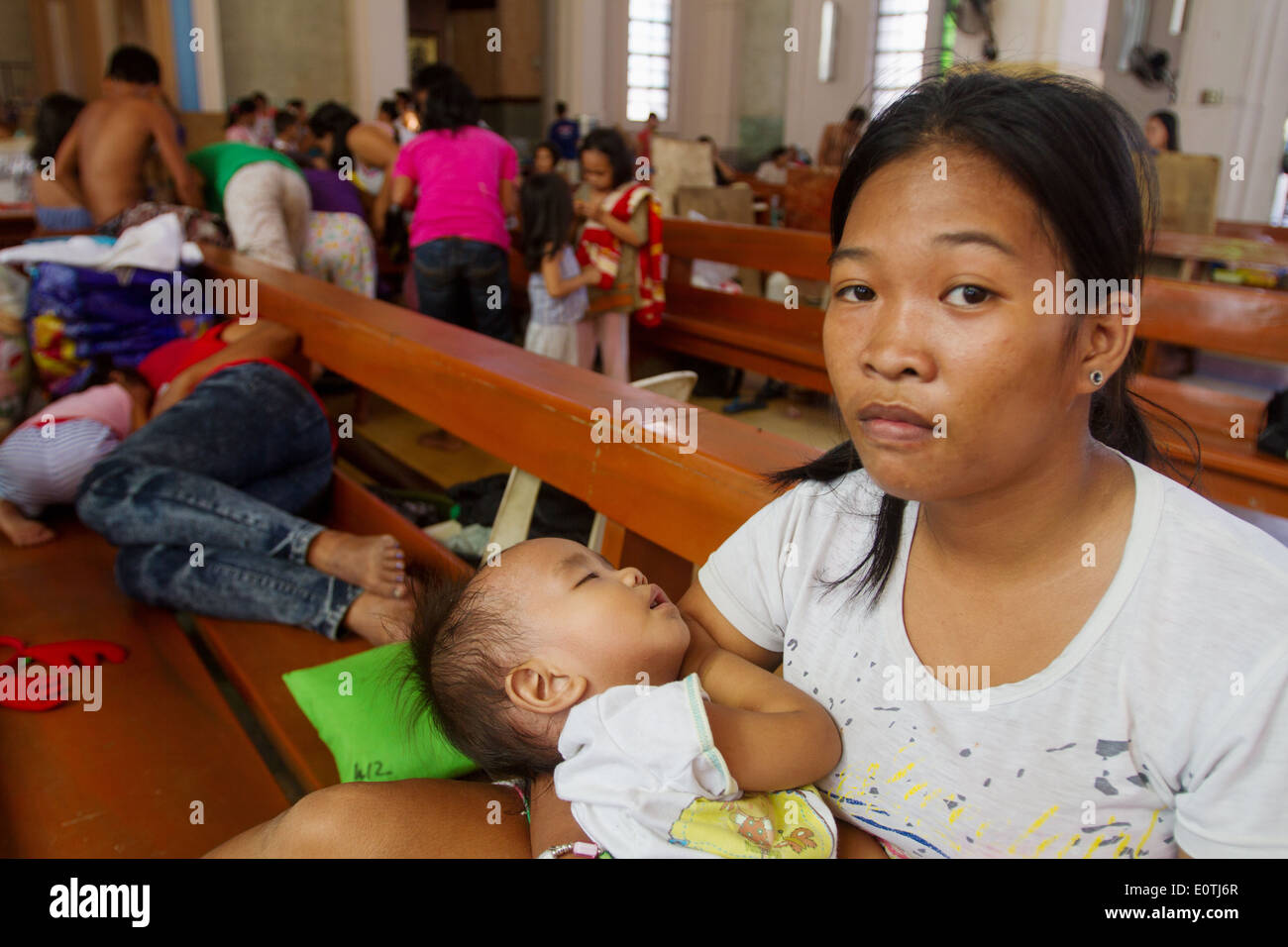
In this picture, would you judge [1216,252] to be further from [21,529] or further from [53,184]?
[53,184]

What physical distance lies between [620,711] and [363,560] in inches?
53.9

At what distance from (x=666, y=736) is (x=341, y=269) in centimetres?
442

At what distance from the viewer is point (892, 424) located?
0.82 meters

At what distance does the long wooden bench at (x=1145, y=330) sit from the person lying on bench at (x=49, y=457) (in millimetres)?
2721

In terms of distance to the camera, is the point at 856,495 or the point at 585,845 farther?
the point at 856,495

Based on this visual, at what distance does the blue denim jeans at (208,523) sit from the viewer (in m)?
2.15

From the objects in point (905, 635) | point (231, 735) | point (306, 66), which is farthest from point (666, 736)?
point (306, 66)

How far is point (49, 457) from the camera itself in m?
2.65

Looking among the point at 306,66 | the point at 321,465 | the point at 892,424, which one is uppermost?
the point at 306,66

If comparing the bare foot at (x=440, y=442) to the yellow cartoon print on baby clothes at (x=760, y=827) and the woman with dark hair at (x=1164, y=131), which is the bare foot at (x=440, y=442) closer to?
the yellow cartoon print on baby clothes at (x=760, y=827)

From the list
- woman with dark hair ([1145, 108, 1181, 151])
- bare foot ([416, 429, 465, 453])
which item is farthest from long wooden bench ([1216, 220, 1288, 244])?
bare foot ([416, 429, 465, 453])

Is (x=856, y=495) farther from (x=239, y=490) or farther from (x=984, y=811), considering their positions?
(x=239, y=490)

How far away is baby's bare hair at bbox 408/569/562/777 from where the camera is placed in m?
1.12

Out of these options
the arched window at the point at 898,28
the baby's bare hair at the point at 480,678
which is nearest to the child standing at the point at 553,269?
the baby's bare hair at the point at 480,678
